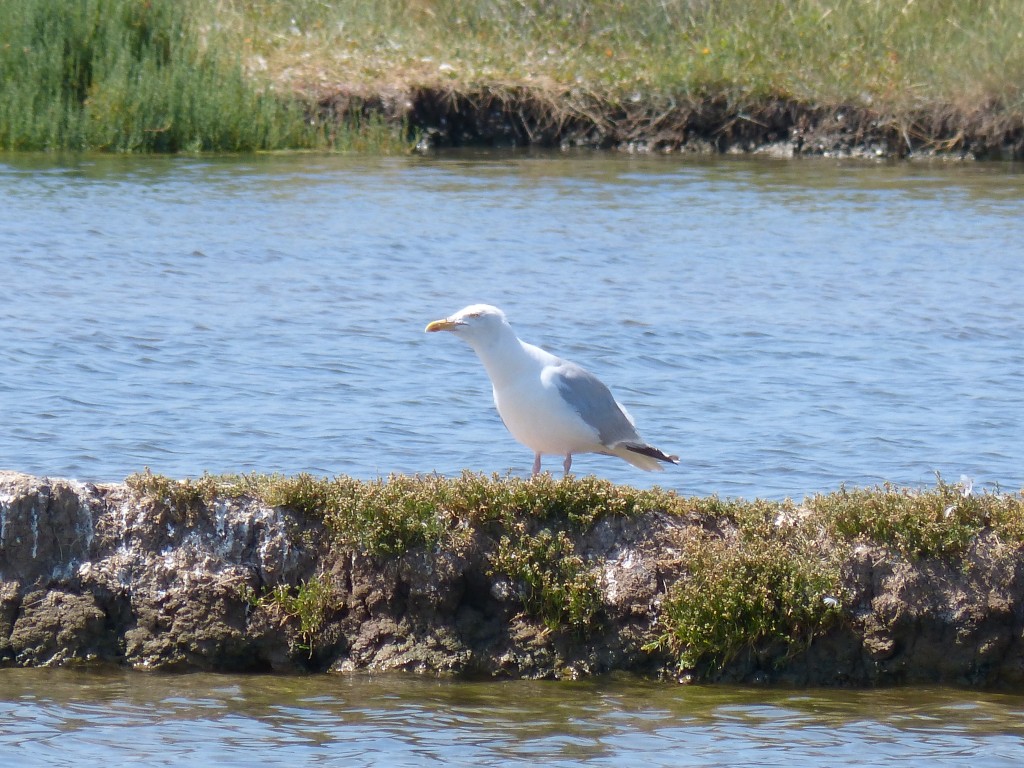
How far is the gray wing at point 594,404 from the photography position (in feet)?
21.0

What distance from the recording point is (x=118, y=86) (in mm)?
18312

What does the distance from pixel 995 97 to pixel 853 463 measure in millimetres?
14610

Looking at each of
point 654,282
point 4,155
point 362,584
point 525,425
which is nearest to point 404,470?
point 525,425

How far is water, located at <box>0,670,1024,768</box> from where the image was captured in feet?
15.2

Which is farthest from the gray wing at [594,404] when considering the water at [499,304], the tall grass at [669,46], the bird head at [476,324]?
the tall grass at [669,46]

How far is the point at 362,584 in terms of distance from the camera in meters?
5.46

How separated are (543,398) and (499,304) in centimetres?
578

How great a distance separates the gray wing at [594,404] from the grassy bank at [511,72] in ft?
42.8

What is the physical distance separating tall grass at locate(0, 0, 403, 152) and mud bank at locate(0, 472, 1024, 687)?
44.7 feet

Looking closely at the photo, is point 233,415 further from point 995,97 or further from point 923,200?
point 995,97

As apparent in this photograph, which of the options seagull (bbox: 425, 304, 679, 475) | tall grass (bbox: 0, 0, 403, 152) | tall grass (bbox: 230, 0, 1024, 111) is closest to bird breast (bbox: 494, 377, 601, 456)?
seagull (bbox: 425, 304, 679, 475)

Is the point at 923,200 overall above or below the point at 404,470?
above

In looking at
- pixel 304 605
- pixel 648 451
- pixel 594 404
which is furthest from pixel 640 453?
pixel 304 605

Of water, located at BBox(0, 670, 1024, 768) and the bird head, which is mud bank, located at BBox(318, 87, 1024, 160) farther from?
water, located at BBox(0, 670, 1024, 768)
